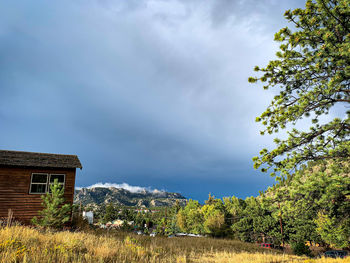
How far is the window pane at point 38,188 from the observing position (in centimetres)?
1812

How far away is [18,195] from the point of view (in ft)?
57.5

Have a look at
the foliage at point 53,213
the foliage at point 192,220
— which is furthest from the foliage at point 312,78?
the foliage at point 192,220

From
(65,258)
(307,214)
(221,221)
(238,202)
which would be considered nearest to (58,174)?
(65,258)

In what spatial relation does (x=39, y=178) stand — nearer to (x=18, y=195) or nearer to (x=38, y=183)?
(x=38, y=183)

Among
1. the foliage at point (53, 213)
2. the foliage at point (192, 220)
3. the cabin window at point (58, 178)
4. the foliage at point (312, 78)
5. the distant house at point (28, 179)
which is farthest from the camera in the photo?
the foliage at point (192, 220)

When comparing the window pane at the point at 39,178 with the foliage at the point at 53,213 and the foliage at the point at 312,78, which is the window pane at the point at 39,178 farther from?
the foliage at the point at 312,78

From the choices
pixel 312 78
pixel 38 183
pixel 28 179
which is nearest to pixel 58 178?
pixel 38 183

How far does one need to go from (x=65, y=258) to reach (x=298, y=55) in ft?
36.5

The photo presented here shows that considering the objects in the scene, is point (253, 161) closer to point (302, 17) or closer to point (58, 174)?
point (302, 17)

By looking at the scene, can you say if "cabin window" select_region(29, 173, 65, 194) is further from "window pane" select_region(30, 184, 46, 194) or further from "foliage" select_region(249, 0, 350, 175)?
"foliage" select_region(249, 0, 350, 175)

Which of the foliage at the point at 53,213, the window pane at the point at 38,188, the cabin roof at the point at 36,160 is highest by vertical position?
the cabin roof at the point at 36,160

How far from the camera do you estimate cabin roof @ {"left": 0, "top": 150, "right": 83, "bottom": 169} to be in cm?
1789

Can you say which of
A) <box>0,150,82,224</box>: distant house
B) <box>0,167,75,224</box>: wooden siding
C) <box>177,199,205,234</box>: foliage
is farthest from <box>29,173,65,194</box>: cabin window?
<box>177,199,205,234</box>: foliage

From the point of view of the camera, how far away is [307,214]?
9312 mm
